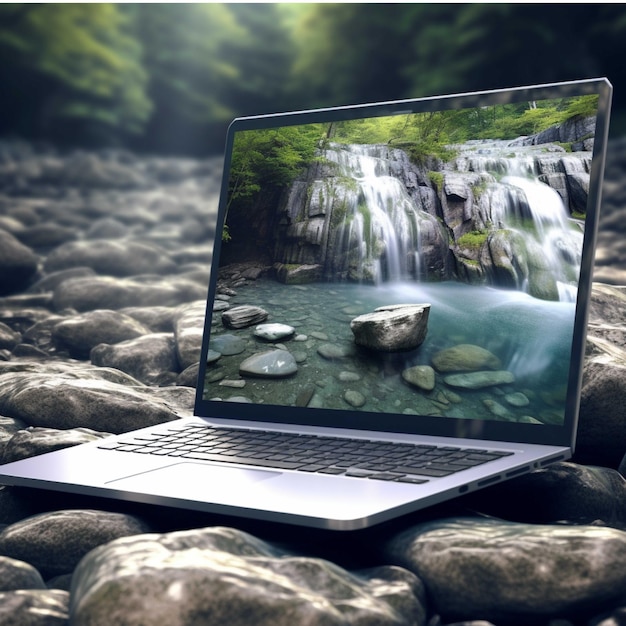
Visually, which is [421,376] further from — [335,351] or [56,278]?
[56,278]

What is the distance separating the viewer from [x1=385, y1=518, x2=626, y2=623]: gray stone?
112 centimetres

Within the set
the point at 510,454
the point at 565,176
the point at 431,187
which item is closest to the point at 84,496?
the point at 510,454

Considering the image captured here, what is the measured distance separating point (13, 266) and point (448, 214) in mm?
3975

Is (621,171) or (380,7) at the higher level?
(380,7)

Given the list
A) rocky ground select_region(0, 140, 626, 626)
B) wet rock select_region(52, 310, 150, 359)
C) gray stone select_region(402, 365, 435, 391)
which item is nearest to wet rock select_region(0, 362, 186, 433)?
rocky ground select_region(0, 140, 626, 626)

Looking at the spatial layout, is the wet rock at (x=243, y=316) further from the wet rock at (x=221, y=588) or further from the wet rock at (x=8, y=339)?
the wet rock at (x=8, y=339)

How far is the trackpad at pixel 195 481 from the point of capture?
1.28 metres

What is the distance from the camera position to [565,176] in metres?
1.60

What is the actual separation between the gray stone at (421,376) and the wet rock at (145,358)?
1405 millimetres

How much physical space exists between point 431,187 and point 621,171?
15.8ft

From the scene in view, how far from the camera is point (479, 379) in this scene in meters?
1.61

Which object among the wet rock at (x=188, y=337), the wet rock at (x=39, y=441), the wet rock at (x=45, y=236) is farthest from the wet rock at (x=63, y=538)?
the wet rock at (x=45, y=236)

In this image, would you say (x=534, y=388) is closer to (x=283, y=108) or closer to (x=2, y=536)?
(x=2, y=536)

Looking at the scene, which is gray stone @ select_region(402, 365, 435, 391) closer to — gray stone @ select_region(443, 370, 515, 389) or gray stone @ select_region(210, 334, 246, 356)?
gray stone @ select_region(443, 370, 515, 389)
